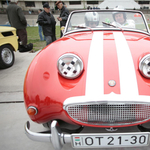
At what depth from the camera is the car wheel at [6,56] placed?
3816 millimetres

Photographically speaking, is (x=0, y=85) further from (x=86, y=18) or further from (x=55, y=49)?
(x=86, y=18)

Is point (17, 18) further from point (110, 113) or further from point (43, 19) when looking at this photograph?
point (110, 113)

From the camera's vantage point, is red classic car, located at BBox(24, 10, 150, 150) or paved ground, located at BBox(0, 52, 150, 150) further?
paved ground, located at BBox(0, 52, 150, 150)

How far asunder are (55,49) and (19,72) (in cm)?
245

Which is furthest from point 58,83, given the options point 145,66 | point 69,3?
point 69,3

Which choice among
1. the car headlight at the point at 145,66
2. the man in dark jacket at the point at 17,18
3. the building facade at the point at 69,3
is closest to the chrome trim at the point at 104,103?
the car headlight at the point at 145,66

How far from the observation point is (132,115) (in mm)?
1211

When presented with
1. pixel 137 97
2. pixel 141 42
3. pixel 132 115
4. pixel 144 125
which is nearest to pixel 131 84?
pixel 137 97

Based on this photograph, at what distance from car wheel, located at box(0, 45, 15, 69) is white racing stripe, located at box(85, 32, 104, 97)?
3073 millimetres

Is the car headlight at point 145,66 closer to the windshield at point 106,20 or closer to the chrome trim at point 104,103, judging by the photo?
the chrome trim at point 104,103

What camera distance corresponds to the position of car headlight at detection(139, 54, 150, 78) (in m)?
1.28

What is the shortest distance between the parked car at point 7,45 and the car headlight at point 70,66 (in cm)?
303

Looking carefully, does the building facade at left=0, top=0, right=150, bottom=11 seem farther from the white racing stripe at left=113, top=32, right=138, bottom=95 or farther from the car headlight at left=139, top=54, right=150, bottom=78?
the car headlight at left=139, top=54, right=150, bottom=78

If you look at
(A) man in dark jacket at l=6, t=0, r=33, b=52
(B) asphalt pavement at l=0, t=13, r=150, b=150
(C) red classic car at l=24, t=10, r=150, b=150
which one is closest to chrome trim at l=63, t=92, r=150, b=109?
(C) red classic car at l=24, t=10, r=150, b=150
